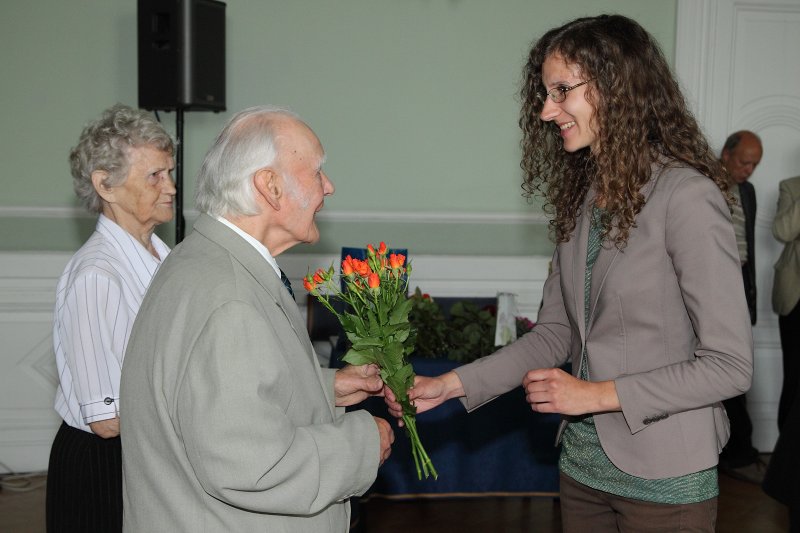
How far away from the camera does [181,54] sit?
4695mm

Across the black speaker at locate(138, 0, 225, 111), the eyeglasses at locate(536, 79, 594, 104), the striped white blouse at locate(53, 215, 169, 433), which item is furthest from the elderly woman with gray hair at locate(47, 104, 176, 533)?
the black speaker at locate(138, 0, 225, 111)

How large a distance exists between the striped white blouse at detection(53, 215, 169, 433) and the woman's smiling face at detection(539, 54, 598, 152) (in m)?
1.18

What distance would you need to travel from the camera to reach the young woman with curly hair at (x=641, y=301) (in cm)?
177

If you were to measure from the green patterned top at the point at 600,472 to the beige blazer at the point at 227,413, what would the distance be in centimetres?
50

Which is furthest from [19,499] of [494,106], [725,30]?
[725,30]

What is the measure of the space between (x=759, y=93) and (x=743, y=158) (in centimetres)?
72

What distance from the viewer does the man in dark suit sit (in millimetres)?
5305

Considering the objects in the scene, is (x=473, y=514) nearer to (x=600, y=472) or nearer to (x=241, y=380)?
(x=600, y=472)

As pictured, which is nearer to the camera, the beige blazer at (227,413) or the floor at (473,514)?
the beige blazer at (227,413)

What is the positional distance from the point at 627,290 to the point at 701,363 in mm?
206

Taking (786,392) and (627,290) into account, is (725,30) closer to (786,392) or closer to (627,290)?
(786,392)

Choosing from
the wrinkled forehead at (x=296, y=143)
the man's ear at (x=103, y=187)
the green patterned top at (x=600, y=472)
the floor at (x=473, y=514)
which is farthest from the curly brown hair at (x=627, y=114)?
the floor at (x=473, y=514)

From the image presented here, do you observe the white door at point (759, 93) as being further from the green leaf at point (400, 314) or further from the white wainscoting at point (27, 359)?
the green leaf at point (400, 314)

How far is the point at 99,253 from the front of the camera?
8.09 feet
